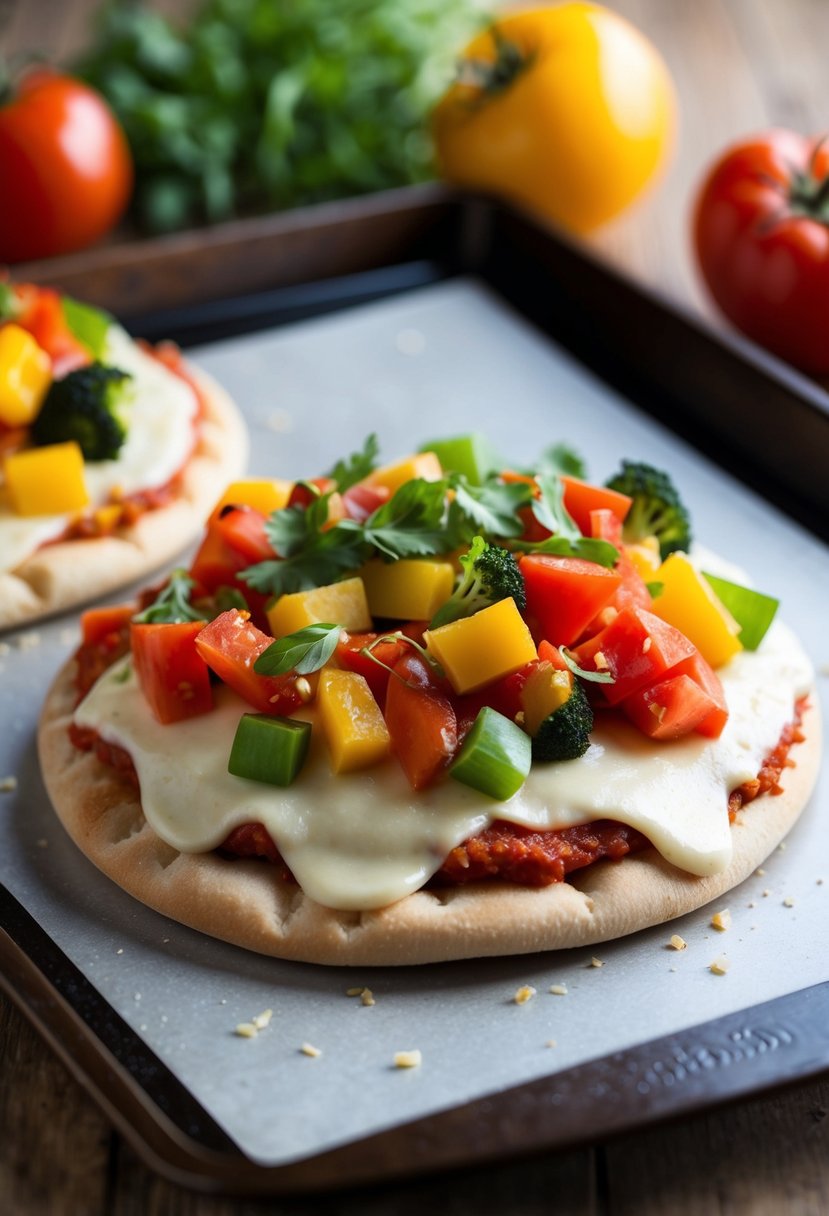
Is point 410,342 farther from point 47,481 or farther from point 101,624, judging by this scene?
point 101,624

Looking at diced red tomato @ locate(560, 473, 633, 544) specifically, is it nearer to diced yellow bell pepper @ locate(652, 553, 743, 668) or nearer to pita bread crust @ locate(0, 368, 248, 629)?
diced yellow bell pepper @ locate(652, 553, 743, 668)

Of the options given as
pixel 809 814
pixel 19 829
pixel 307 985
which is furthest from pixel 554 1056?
pixel 19 829

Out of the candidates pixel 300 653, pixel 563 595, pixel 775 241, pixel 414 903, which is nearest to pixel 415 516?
pixel 563 595

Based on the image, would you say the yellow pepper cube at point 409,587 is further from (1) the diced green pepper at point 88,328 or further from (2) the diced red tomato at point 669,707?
(1) the diced green pepper at point 88,328

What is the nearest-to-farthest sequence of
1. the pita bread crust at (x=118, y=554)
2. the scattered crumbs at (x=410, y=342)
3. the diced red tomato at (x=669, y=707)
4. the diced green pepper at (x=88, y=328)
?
1. the diced red tomato at (x=669, y=707)
2. the pita bread crust at (x=118, y=554)
3. the diced green pepper at (x=88, y=328)
4. the scattered crumbs at (x=410, y=342)

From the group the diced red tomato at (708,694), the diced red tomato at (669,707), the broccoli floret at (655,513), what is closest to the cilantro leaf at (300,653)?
the diced red tomato at (669,707)
